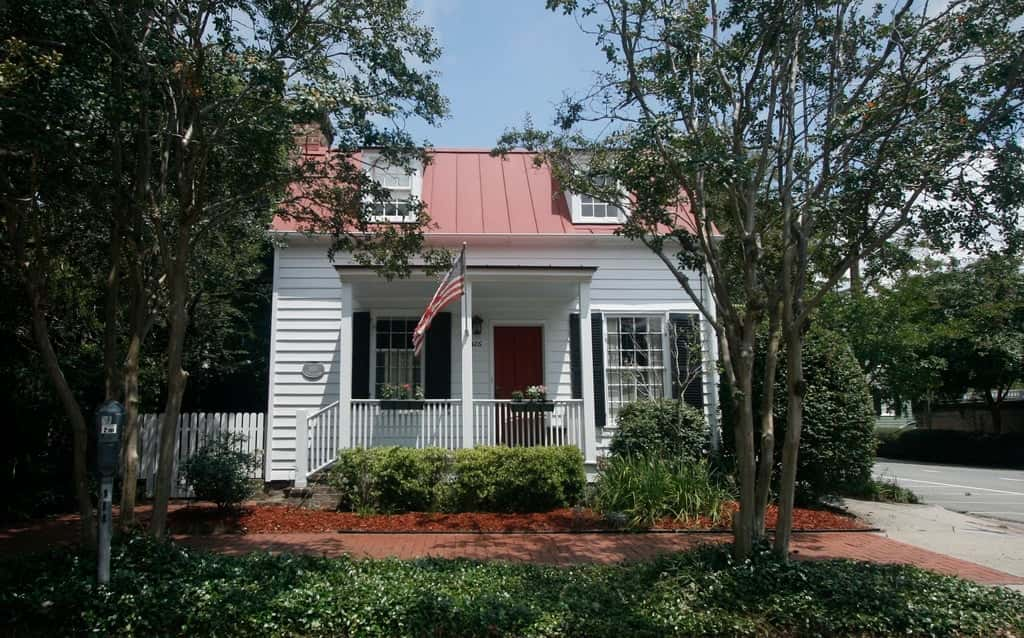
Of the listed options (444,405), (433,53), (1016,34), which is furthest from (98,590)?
(1016,34)

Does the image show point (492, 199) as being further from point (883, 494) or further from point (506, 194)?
point (883, 494)

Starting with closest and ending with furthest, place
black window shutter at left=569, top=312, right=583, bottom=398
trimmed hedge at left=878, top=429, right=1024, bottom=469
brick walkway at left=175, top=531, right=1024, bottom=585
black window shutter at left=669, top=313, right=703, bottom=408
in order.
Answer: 1. brick walkway at left=175, top=531, right=1024, bottom=585
2. black window shutter at left=569, top=312, right=583, bottom=398
3. black window shutter at left=669, top=313, right=703, bottom=408
4. trimmed hedge at left=878, top=429, right=1024, bottom=469

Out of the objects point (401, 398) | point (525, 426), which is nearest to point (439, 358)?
point (401, 398)

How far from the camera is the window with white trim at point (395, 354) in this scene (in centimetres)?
1287

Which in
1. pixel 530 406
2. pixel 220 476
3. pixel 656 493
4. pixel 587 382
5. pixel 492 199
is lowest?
pixel 656 493

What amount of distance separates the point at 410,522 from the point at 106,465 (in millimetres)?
4947

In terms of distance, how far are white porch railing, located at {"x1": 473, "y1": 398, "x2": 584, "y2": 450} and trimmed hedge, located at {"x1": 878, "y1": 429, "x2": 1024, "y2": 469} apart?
17147 millimetres

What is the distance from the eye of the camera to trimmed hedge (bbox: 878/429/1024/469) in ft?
75.6

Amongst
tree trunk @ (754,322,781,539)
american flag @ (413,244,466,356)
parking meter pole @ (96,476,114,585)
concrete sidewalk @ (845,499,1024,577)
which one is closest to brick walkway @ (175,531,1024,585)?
concrete sidewalk @ (845,499,1024,577)

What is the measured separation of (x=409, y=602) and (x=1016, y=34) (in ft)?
22.6

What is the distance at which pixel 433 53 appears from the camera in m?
7.32

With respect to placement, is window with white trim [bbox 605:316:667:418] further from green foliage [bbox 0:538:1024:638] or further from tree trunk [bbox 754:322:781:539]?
green foliage [bbox 0:538:1024:638]

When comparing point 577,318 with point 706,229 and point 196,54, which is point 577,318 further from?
point 196,54

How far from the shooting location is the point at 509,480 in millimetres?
9820
